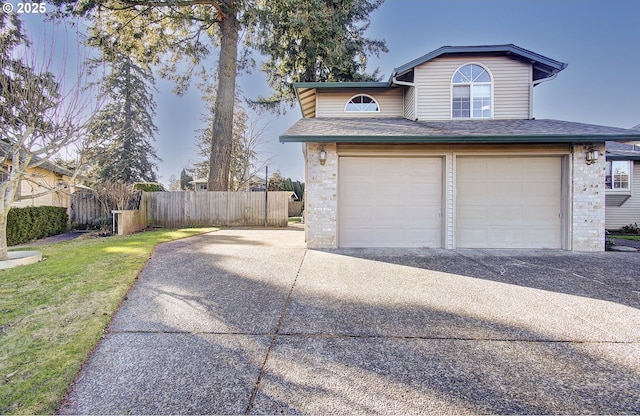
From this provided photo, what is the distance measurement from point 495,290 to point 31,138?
31.9 feet

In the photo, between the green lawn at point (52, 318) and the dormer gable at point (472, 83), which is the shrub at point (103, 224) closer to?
the green lawn at point (52, 318)

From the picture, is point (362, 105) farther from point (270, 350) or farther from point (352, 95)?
point (270, 350)

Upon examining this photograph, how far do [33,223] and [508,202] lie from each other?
1602cm

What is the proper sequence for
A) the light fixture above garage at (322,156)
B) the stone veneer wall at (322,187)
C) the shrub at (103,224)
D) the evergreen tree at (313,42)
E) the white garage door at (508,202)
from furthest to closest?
1. the evergreen tree at (313,42)
2. the shrub at (103,224)
3. the white garage door at (508,202)
4. the stone veneer wall at (322,187)
5. the light fixture above garage at (322,156)

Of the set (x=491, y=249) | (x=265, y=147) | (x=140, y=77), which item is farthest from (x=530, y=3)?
(x=140, y=77)

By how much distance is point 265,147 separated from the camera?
23.2 metres

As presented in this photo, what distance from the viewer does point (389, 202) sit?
7824 millimetres

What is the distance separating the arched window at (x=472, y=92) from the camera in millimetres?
8938

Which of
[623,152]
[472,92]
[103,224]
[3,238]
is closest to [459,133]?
[472,92]

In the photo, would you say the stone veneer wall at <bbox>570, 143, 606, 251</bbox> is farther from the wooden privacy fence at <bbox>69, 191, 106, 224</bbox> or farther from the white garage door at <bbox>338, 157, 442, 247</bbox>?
the wooden privacy fence at <bbox>69, 191, 106, 224</bbox>

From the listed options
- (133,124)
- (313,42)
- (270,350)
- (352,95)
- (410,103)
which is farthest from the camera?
(133,124)

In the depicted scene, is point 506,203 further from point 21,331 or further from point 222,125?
point 222,125

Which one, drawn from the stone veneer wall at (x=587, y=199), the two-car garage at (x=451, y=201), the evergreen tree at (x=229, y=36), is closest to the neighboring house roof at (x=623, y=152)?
the stone veneer wall at (x=587, y=199)

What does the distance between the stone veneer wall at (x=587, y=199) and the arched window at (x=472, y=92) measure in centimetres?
266
